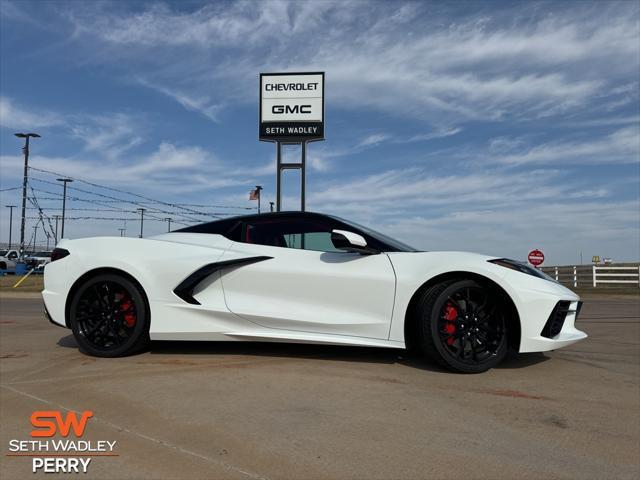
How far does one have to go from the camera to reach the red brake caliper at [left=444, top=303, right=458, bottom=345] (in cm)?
357

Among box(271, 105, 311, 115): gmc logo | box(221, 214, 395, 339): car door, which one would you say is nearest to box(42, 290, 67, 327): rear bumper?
box(221, 214, 395, 339): car door

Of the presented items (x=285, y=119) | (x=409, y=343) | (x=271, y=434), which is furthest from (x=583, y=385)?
(x=285, y=119)

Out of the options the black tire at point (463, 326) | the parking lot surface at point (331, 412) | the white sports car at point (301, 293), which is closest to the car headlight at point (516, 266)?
the white sports car at point (301, 293)

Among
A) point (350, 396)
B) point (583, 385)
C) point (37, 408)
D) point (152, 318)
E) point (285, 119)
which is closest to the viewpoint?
point (37, 408)

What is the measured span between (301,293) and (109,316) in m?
1.68

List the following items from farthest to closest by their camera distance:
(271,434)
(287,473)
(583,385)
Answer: (583,385)
(271,434)
(287,473)

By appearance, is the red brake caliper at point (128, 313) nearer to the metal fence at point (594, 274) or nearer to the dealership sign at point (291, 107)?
the dealership sign at point (291, 107)

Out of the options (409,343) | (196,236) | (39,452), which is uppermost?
(196,236)

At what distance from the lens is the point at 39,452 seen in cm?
213

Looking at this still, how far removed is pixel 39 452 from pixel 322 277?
2189mm

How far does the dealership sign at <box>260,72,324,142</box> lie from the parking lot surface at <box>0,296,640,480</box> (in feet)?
44.4

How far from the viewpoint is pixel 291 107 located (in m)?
17.2

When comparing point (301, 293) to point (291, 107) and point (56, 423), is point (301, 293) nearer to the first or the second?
point (56, 423)

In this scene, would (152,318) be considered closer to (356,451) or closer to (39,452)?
(39,452)
